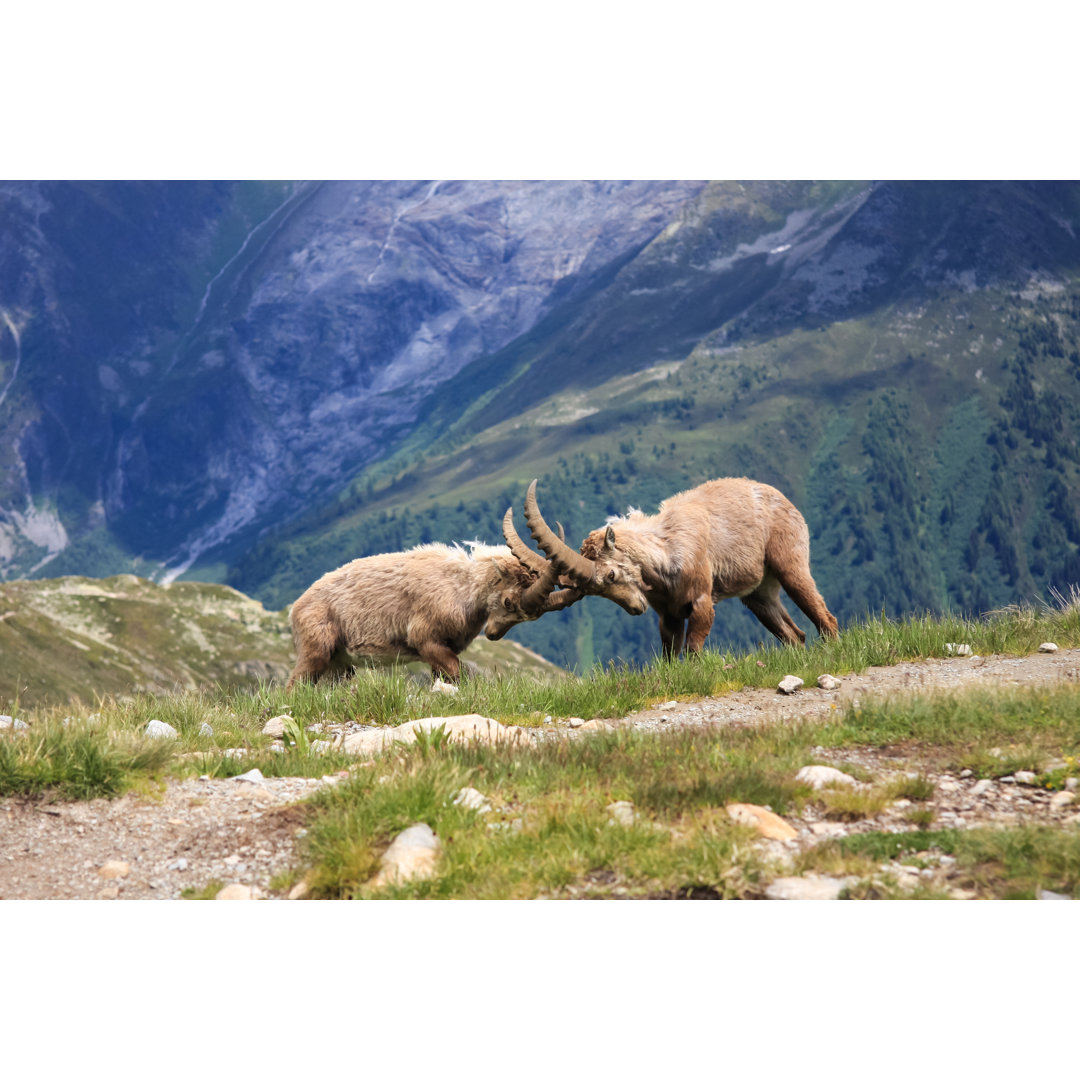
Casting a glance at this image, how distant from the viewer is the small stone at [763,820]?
6535 millimetres

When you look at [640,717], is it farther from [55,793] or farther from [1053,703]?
[55,793]

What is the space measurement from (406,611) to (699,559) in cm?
424

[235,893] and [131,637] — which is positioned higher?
[235,893]

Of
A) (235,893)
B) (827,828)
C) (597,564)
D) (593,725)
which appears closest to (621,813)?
(827,828)

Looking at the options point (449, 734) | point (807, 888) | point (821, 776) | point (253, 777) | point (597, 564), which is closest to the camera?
point (807, 888)

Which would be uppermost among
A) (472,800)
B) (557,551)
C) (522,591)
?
(557,551)

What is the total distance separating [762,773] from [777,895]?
1.48m

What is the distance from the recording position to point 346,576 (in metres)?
15.3

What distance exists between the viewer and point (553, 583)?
46.2ft

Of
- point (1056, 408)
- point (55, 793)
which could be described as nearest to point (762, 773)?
point (55, 793)

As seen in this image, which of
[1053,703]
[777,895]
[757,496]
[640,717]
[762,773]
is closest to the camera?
[777,895]

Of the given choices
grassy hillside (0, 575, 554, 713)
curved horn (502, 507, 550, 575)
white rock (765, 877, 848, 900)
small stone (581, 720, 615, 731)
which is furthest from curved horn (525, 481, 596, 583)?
grassy hillside (0, 575, 554, 713)

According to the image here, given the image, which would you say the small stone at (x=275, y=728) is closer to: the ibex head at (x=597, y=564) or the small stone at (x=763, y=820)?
the ibex head at (x=597, y=564)

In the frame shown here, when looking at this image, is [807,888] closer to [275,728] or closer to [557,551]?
[275,728]
